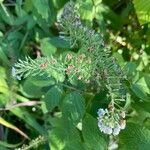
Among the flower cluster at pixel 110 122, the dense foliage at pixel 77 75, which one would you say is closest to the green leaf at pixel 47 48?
the dense foliage at pixel 77 75

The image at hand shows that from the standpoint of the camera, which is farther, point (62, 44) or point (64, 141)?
point (62, 44)

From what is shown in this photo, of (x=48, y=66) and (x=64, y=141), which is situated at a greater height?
(x=48, y=66)

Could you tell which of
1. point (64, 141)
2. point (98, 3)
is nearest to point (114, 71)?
point (64, 141)

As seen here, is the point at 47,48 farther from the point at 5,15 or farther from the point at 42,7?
the point at 5,15

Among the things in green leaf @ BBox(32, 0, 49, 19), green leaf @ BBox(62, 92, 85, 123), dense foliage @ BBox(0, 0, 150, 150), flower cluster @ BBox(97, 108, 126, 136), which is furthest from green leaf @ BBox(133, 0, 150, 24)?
flower cluster @ BBox(97, 108, 126, 136)

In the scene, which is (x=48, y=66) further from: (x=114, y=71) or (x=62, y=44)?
(x=62, y=44)

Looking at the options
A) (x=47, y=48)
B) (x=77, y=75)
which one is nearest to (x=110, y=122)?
(x=77, y=75)

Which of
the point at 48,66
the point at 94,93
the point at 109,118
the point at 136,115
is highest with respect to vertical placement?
the point at 48,66

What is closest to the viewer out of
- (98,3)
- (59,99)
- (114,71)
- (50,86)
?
(114,71)
